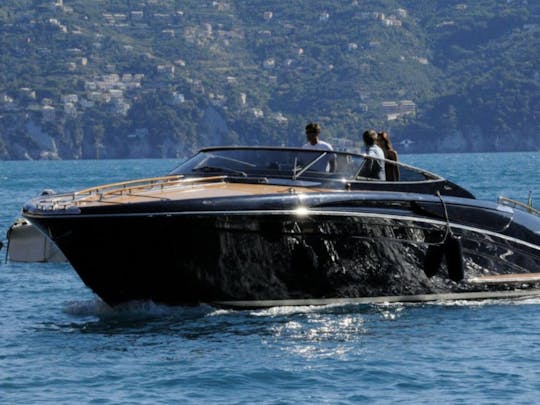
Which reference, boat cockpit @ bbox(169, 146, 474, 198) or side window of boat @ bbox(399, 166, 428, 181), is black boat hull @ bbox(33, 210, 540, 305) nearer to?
boat cockpit @ bbox(169, 146, 474, 198)

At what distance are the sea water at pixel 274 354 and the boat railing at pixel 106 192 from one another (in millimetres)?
860

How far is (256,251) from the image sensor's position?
1347cm

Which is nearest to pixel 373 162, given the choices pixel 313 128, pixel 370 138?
pixel 370 138

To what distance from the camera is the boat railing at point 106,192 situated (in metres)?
13.6

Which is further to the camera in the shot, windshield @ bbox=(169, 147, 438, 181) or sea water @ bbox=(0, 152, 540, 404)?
windshield @ bbox=(169, 147, 438, 181)

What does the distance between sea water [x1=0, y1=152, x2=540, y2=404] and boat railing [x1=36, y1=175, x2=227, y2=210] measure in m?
0.86

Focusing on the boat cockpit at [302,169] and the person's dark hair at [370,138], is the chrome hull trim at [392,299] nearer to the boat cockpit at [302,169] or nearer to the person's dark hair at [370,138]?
the boat cockpit at [302,169]

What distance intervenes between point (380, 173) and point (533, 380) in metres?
3.91

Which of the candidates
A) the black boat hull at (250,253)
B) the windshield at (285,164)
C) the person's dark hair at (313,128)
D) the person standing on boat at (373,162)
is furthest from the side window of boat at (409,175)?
the person's dark hair at (313,128)

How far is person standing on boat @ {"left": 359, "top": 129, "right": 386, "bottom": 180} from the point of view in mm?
14727

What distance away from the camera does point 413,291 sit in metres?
14.7

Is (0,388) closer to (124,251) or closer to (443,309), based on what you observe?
(124,251)

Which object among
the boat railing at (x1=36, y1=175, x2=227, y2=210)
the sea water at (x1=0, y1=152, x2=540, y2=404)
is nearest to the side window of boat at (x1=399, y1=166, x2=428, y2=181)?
the sea water at (x1=0, y1=152, x2=540, y2=404)

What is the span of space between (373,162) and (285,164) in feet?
3.33
